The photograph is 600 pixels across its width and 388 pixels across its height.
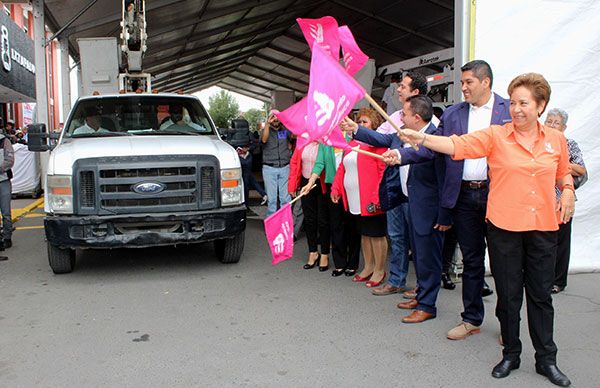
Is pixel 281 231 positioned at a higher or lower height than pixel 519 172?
lower

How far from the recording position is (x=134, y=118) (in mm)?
6891

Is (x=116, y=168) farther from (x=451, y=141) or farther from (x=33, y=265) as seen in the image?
(x=451, y=141)

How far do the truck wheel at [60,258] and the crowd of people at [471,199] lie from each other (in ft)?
9.35

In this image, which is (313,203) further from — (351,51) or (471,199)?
(471,199)

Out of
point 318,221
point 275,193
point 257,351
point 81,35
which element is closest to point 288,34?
point 81,35

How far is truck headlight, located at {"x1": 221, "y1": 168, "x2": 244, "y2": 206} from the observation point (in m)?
6.02

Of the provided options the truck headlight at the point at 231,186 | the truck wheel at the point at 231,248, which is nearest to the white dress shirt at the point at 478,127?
the truck headlight at the point at 231,186

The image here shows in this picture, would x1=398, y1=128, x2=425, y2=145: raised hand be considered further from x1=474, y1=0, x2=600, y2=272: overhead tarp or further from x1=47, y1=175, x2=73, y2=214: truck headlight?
x1=47, y1=175, x2=73, y2=214: truck headlight

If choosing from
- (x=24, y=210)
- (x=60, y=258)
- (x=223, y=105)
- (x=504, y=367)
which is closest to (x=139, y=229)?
(x=60, y=258)

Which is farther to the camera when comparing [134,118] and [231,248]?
[134,118]

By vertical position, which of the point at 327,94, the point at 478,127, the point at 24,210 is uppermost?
the point at 327,94

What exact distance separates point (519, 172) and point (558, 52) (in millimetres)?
2804

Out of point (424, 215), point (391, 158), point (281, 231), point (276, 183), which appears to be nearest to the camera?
point (391, 158)

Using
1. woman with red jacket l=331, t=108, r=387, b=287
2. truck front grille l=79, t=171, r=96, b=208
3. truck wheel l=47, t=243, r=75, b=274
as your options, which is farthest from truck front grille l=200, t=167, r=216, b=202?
truck wheel l=47, t=243, r=75, b=274
